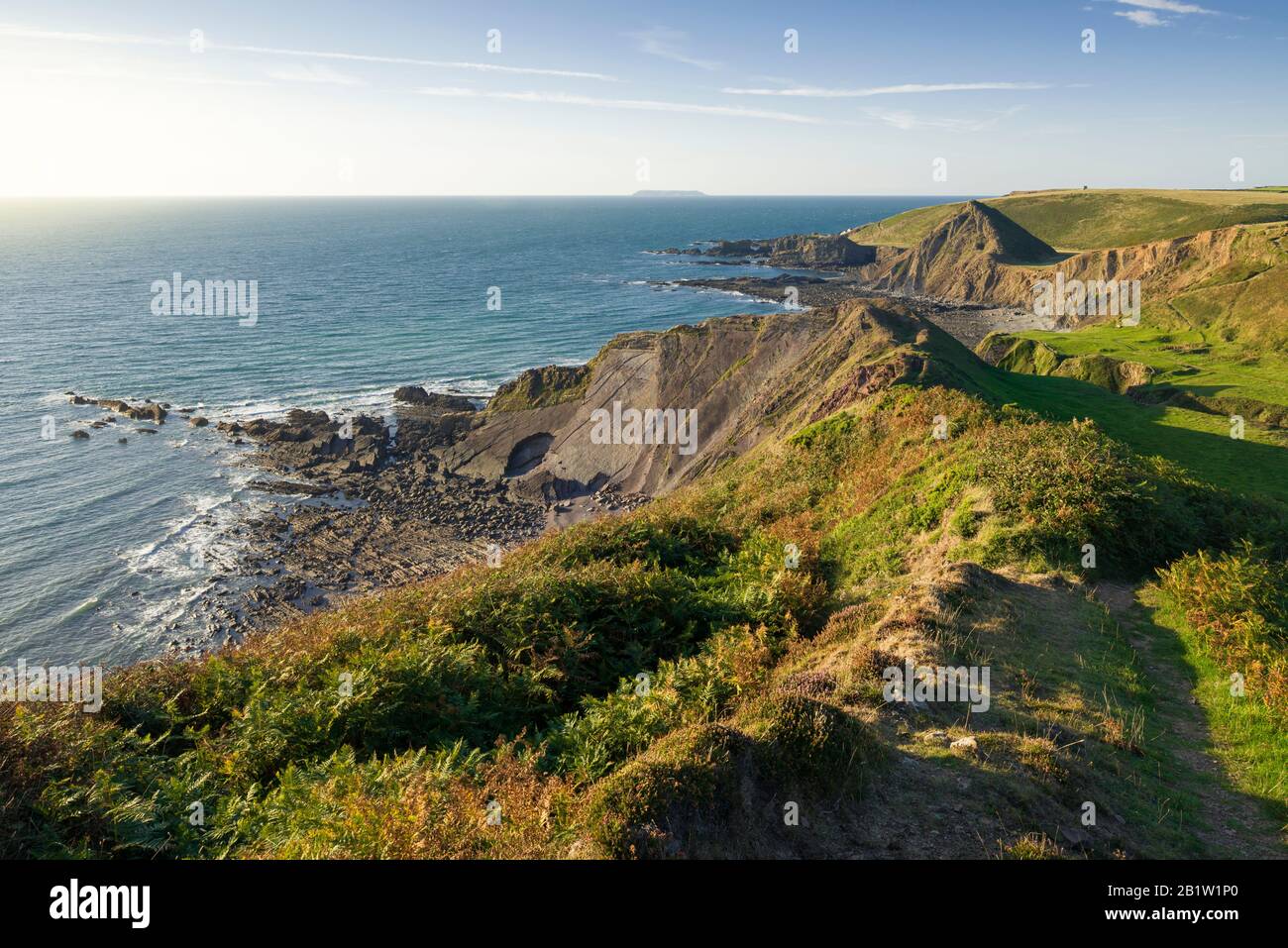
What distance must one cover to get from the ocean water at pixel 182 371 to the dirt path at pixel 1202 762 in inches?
1531

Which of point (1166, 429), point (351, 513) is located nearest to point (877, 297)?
point (1166, 429)

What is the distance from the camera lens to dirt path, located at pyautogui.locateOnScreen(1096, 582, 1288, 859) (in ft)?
26.8

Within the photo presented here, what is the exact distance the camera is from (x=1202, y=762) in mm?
9734

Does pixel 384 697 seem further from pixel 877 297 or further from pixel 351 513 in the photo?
pixel 877 297

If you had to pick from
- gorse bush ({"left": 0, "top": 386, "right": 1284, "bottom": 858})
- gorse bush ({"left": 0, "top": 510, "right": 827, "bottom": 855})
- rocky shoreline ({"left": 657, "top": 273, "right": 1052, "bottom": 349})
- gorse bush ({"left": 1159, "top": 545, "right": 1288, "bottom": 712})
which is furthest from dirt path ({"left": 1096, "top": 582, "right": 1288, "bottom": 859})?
rocky shoreline ({"left": 657, "top": 273, "right": 1052, "bottom": 349})

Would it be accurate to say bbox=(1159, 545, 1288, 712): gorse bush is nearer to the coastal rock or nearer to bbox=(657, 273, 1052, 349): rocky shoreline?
the coastal rock

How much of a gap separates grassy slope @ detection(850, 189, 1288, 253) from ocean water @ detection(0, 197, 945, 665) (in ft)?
170

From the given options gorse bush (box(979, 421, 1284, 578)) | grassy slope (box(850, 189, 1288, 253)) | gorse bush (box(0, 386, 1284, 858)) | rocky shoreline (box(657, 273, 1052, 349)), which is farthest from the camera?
grassy slope (box(850, 189, 1288, 253))

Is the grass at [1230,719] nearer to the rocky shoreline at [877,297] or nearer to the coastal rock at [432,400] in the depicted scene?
the coastal rock at [432,400]

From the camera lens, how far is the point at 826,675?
11141 millimetres

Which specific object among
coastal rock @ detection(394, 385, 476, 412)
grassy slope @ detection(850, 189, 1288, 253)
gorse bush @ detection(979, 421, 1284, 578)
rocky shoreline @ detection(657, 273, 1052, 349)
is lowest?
gorse bush @ detection(979, 421, 1284, 578)
